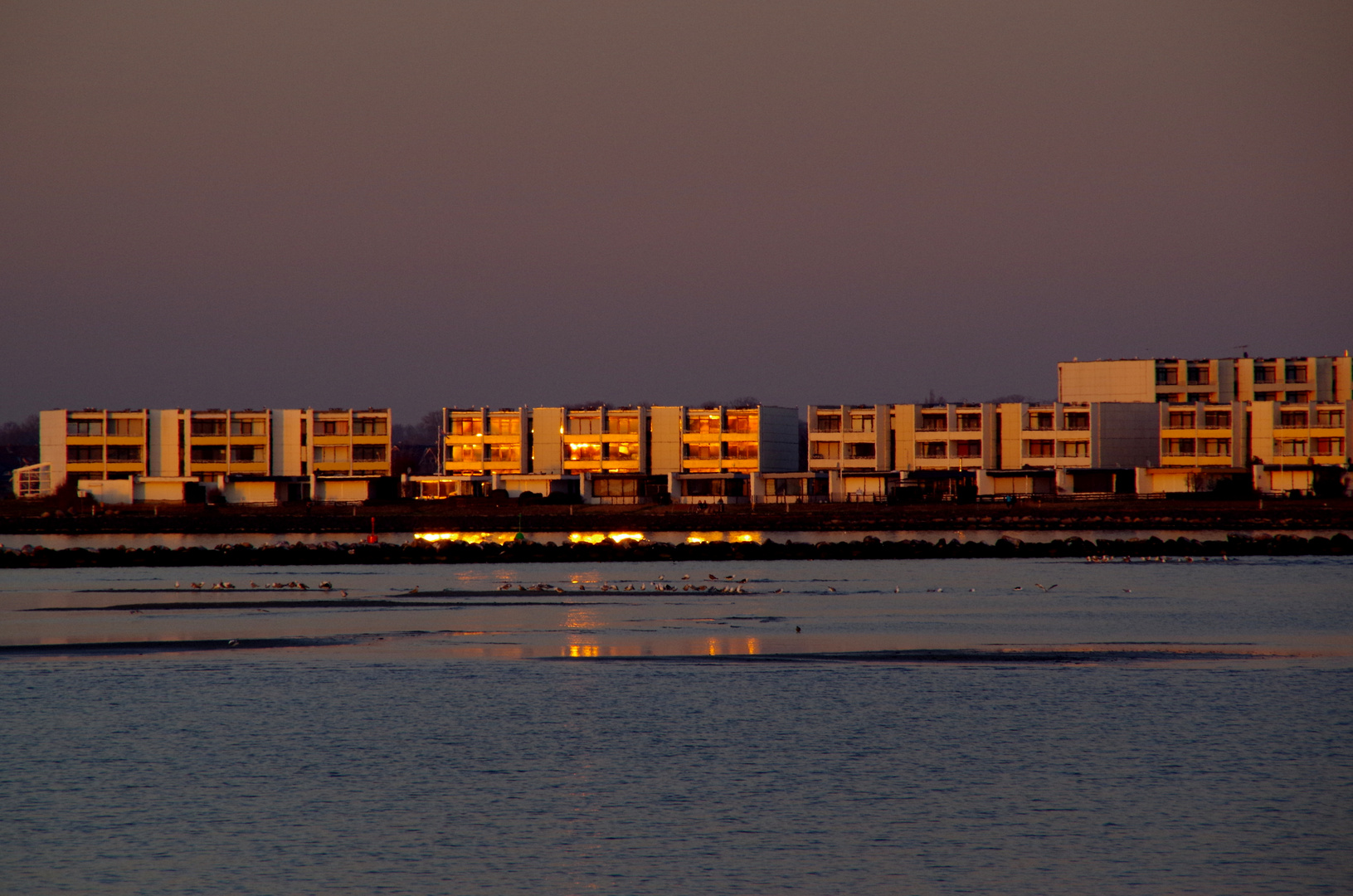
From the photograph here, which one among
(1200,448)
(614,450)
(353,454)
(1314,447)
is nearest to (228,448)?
(353,454)

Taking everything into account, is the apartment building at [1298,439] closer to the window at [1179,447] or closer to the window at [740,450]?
the window at [1179,447]

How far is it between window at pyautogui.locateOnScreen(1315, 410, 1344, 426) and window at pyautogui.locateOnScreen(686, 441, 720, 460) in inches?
2118

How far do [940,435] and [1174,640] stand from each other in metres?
114

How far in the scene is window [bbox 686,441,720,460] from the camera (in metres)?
145

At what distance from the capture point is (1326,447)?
431 ft

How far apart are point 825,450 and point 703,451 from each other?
11791 mm

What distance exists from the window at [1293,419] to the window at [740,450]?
156 ft

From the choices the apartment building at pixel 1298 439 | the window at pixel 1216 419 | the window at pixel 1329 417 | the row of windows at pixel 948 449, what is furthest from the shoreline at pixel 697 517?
the window at pixel 1329 417

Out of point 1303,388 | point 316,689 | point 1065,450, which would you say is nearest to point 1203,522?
point 1065,450

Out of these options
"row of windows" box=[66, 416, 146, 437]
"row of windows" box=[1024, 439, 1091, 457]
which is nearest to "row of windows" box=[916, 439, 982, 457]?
"row of windows" box=[1024, 439, 1091, 457]

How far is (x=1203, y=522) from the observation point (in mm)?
92250

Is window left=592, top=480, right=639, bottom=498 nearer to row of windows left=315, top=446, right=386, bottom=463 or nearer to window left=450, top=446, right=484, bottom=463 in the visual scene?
window left=450, top=446, right=484, bottom=463

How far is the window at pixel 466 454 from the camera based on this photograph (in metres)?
149

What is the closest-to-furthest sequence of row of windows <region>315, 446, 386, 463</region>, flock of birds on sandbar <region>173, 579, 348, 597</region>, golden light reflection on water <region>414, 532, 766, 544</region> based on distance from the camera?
flock of birds on sandbar <region>173, 579, 348, 597</region> → golden light reflection on water <region>414, 532, 766, 544</region> → row of windows <region>315, 446, 386, 463</region>
